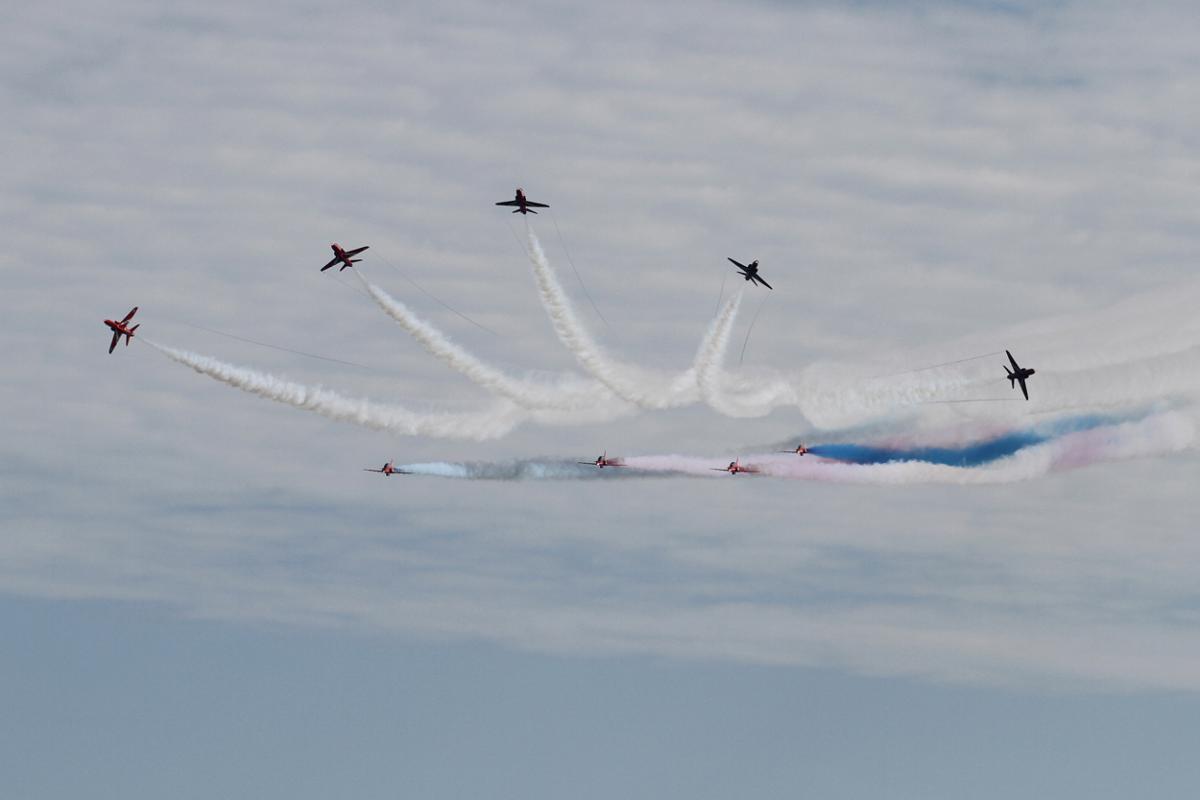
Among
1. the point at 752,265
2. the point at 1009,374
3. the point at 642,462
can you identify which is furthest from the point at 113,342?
the point at 1009,374

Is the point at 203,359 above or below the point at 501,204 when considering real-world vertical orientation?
below

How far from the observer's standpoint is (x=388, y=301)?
97.1 metres

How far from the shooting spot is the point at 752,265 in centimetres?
10306

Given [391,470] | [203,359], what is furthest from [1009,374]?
[203,359]

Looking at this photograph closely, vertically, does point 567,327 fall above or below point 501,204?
below

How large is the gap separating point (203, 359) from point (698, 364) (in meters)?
30.0

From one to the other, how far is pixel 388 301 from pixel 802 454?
27331mm

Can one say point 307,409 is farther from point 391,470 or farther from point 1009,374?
point 1009,374

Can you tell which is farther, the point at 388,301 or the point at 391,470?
the point at 391,470

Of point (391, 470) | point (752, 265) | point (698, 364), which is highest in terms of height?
point (752, 265)

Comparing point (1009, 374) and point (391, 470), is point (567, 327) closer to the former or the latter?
point (391, 470)

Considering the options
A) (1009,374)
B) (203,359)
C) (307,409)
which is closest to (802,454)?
(1009,374)

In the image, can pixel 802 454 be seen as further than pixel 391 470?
No

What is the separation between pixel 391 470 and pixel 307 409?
9.24 meters
